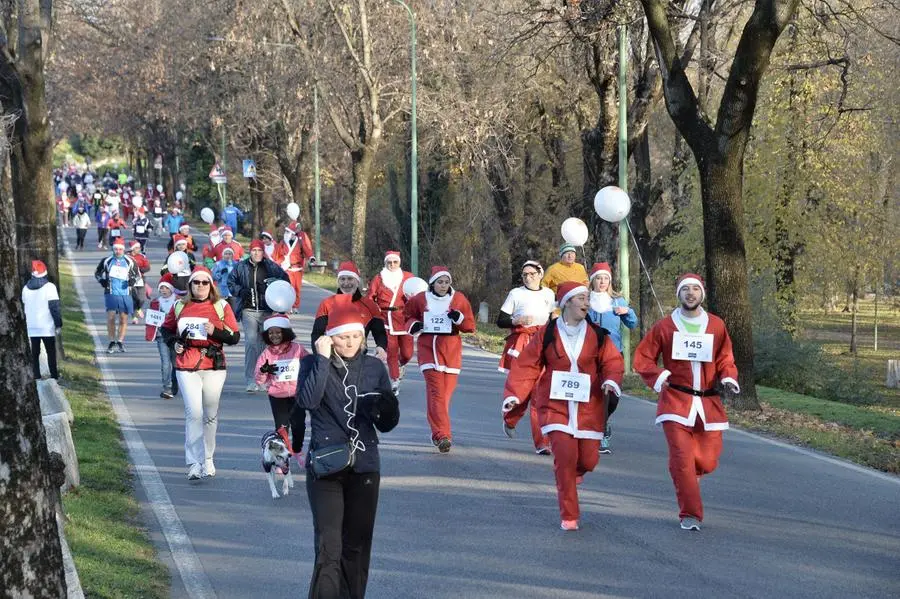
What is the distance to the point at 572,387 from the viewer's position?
9.73m

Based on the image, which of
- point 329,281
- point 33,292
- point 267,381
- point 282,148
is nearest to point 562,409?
point 267,381

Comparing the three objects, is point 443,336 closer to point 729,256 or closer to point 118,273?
point 729,256

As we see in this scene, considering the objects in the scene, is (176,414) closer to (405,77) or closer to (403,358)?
(403,358)

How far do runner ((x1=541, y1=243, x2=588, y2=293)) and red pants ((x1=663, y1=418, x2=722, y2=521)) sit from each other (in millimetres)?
4712

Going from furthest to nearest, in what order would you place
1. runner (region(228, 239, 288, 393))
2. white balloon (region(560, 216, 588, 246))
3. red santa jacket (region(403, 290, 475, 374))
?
runner (region(228, 239, 288, 393)) < white balloon (region(560, 216, 588, 246)) < red santa jacket (region(403, 290, 475, 374))

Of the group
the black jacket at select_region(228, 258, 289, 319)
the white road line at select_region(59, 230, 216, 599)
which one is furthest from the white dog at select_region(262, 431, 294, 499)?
the black jacket at select_region(228, 258, 289, 319)

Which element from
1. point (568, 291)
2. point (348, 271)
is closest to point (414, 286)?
point (348, 271)

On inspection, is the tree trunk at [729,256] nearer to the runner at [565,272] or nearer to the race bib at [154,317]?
the runner at [565,272]

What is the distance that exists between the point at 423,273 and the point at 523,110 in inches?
437

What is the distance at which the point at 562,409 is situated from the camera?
975cm

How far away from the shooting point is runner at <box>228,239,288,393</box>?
17.9 metres

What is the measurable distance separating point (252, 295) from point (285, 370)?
6.80 m

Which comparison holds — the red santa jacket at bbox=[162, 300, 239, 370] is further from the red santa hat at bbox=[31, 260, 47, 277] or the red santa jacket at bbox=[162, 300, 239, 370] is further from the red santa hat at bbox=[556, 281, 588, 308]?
the red santa hat at bbox=[31, 260, 47, 277]

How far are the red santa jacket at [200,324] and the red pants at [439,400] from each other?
2239 mm
